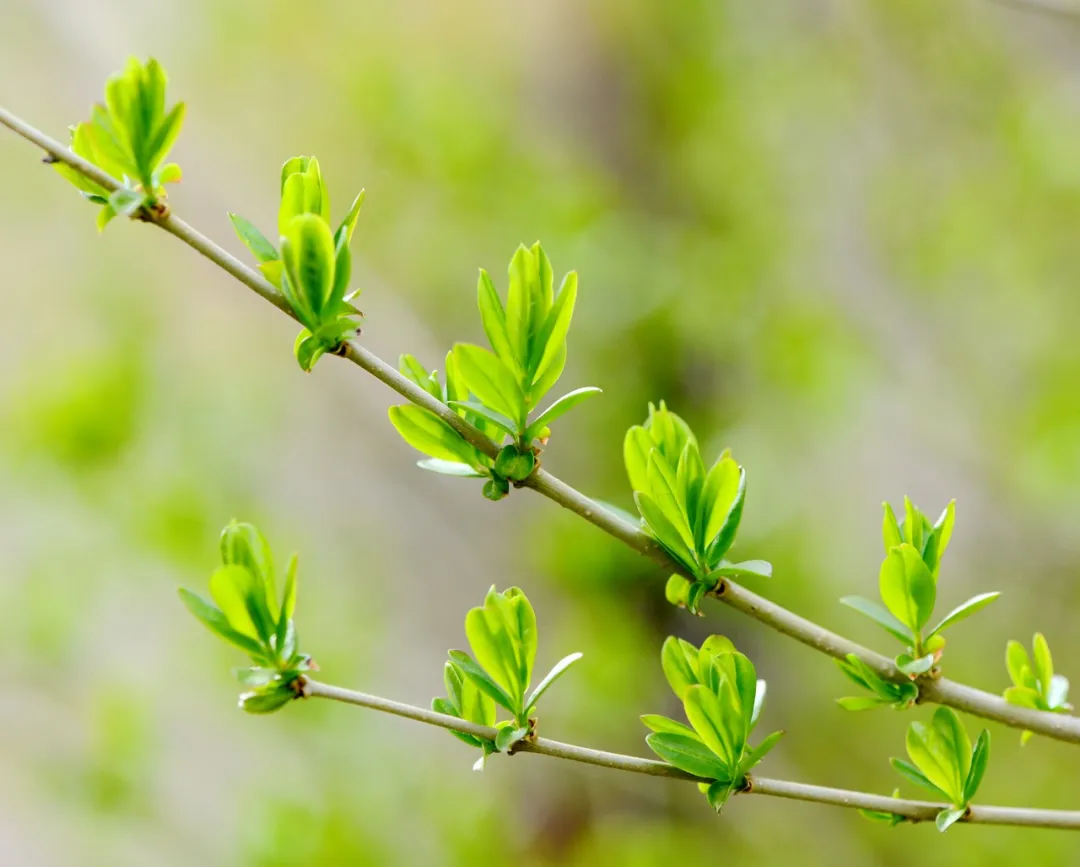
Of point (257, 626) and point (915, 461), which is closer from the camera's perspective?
point (257, 626)

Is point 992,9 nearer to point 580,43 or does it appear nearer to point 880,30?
point 880,30

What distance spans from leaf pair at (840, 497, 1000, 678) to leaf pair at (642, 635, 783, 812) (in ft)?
0.11

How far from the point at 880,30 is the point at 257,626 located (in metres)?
0.94

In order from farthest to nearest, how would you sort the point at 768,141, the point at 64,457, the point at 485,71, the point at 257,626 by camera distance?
the point at 485,71, the point at 768,141, the point at 64,457, the point at 257,626

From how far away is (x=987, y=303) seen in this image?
2.73 ft

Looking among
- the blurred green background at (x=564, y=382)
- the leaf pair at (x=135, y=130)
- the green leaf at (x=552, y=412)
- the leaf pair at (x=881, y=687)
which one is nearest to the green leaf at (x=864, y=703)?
the leaf pair at (x=881, y=687)

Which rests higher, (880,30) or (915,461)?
(880,30)

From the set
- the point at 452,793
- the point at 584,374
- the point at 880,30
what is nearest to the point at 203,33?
the point at 584,374

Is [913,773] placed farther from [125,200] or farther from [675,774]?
[125,200]

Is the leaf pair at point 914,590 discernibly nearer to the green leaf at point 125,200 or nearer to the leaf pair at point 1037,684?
the leaf pair at point 1037,684

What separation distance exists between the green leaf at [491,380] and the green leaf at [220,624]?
79mm

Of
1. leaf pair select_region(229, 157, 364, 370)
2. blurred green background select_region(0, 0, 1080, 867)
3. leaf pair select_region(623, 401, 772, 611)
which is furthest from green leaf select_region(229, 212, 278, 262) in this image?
blurred green background select_region(0, 0, 1080, 867)

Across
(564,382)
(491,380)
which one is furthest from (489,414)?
(564,382)

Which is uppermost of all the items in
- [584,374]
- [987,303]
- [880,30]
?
[880,30]
